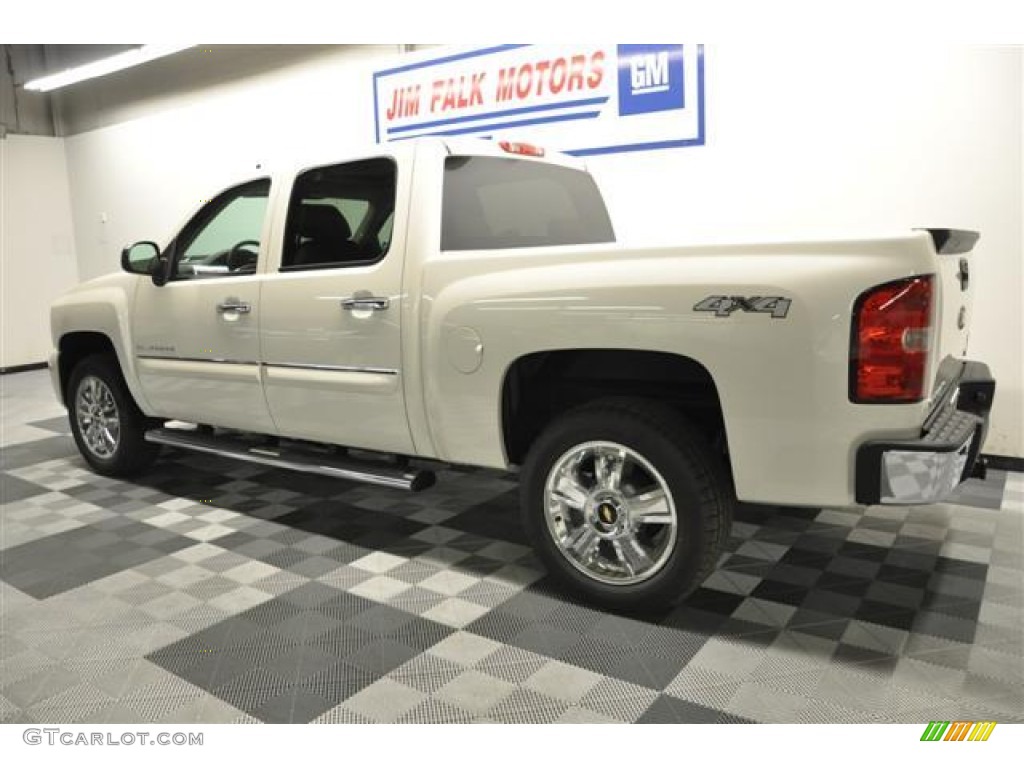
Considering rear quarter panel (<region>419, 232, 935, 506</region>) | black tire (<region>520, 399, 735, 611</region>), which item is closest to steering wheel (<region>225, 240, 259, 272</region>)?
rear quarter panel (<region>419, 232, 935, 506</region>)

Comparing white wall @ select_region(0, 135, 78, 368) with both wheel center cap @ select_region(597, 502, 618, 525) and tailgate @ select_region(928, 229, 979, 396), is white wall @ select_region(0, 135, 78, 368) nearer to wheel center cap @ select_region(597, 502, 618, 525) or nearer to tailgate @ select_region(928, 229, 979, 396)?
wheel center cap @ select_region(597, 502, 618, 525)

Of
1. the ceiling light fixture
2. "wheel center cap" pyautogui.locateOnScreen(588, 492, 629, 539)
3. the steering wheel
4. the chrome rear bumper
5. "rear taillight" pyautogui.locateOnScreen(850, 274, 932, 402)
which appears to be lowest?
"wheel center cap" pyautogui.locateOnScreen(588, 492, 629, 539)

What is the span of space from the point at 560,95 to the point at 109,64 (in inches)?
227

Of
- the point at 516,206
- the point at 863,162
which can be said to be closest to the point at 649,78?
the point at 863,162

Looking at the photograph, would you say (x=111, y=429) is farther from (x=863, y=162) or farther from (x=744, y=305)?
(x=863, y=162)

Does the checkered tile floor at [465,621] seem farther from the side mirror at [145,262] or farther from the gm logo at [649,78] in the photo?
the gm logo at [649,78]

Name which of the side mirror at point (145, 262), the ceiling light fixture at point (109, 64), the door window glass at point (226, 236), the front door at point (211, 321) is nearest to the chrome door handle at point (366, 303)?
the front door at point (211, 321)

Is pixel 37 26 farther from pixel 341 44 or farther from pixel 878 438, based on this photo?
pixel 878 438

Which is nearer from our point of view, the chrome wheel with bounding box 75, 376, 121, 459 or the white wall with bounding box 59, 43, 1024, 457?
the white wall with bounding box 59, 43, 1024, 457

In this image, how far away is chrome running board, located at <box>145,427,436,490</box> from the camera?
3.30 meters

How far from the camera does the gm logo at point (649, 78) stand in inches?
213

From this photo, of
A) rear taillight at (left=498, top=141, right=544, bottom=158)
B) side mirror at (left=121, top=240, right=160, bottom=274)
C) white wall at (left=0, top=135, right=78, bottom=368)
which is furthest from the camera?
white wall at (left=0, top=135, right=78, bottom=368)

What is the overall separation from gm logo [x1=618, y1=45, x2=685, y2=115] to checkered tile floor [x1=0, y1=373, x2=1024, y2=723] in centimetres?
299

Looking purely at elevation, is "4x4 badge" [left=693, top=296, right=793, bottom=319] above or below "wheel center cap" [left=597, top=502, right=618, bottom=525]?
above
